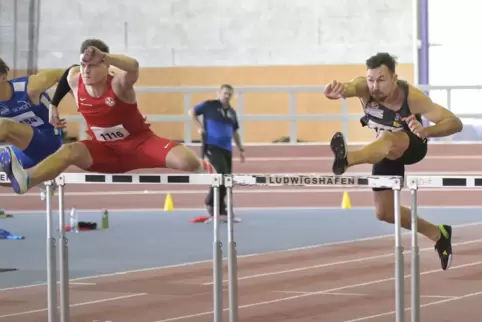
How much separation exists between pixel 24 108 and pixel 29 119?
0.44 feet

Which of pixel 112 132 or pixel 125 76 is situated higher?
pixel 125 76

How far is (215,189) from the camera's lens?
670cm

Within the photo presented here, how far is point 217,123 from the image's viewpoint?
48.3ft

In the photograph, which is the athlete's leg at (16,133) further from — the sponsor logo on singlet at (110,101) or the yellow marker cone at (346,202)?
the yellow marker cone at (346,202)

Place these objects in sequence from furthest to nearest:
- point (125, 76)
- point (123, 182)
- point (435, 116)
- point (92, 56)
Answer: point (125, 76) < point (435, 116) < point (92, 56) < point (123, 182)

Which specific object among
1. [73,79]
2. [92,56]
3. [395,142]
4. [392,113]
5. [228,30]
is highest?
[228,30]

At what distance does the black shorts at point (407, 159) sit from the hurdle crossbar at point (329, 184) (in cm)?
121

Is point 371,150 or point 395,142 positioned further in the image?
point 395,142

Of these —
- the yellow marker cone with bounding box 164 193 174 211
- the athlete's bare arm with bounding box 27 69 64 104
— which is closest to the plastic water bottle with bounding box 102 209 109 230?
the yellow marker cone with bounding box 164 193 174 211

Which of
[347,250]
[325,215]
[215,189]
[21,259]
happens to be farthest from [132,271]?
[325,215]

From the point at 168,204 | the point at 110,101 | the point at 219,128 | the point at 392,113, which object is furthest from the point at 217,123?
the point at 392,113

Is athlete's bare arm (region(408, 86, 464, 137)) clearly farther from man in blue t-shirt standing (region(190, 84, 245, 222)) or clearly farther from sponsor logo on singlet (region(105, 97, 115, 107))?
man in blue t-shirt standing (region(190, 84, 245, 222))

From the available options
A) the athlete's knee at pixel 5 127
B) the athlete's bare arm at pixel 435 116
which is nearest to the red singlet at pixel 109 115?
the athlete's knee at pixel 5 127

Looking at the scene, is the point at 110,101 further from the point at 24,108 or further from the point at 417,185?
the point at 417,185
